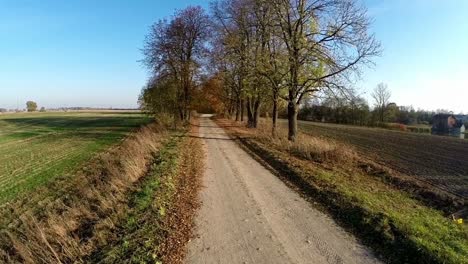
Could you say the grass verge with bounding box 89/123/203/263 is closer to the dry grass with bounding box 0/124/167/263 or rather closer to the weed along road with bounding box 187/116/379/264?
the weed along road with bounding box 187/116/379/264

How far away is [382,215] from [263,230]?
9.41ft

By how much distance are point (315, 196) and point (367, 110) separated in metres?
85.6

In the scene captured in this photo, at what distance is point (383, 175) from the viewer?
1548cm

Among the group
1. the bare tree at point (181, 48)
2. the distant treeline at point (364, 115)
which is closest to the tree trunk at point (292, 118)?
the bare tree at point (181, 48)

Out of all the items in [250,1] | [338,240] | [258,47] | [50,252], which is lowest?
[50,252]

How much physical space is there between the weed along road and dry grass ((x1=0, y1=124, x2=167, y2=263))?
2322 mm

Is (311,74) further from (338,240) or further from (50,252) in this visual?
(50,252)

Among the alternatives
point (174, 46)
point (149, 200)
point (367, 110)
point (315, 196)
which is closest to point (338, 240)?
point (315, 196)

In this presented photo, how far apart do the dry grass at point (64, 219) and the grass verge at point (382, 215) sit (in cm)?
547

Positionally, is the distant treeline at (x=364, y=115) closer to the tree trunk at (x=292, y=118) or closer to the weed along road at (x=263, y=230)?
the tree trunk at (x=292, y=118)

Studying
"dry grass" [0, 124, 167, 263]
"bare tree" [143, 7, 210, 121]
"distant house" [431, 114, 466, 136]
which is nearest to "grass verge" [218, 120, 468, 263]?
"dry grass" [0, 124, 167, 263]

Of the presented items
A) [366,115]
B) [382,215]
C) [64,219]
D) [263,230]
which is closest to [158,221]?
[263,230]

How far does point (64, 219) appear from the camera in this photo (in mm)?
9586

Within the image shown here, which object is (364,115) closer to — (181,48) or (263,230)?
(181,48)
